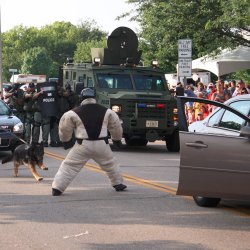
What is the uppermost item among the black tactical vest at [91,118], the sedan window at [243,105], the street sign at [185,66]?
the street sign at [185,66]

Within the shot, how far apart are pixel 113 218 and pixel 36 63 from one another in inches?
4679

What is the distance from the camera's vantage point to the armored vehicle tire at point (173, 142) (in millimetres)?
16391

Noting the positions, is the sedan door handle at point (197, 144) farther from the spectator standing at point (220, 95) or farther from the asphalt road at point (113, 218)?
the spectator standing at point (220, 95)

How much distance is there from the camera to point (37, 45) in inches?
5699

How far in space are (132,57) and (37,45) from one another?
128957 mm

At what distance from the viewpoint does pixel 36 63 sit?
124688mm

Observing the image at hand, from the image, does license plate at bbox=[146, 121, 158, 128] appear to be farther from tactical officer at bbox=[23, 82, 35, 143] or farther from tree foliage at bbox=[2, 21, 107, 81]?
tree foliage at bbox=[2, 21, 107, 81]

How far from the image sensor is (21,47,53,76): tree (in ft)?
408

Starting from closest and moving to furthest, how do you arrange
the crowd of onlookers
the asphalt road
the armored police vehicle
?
the asphalt road < the armored police vehicle < the crowd of onlookers

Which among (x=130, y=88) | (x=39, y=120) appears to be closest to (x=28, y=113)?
(x=39, y=120)

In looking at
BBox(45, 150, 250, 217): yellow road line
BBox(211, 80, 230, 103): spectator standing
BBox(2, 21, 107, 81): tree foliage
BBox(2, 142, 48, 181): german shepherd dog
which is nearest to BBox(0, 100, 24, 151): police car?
BBox(2, 142, 48, 181): german shepherd dog

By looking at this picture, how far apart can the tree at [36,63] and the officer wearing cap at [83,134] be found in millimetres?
116103

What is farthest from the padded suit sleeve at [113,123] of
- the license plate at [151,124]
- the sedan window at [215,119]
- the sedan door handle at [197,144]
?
the license plate at [151,124]

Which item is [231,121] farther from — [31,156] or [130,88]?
[130,88]
